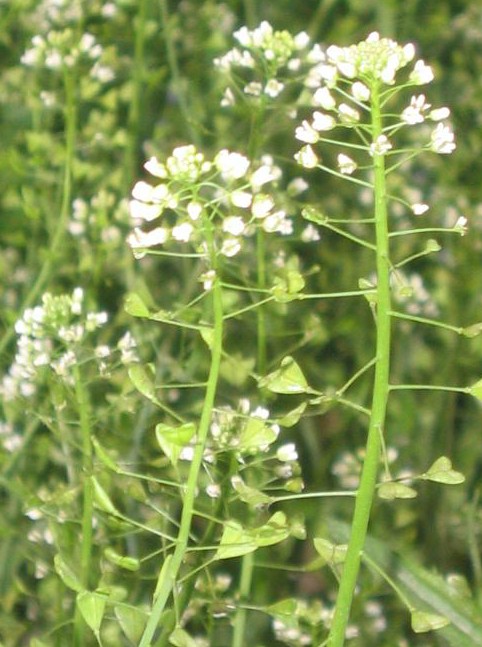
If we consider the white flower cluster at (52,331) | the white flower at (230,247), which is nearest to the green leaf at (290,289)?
the white flower at (230,247)

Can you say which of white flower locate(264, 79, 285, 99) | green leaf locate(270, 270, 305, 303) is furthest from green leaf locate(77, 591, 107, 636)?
white flower locate(264, 79, 285, 99)

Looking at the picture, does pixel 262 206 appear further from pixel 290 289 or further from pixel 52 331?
pixel 52 331

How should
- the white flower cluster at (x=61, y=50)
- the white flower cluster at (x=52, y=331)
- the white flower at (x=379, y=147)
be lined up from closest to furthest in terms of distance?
the white flower at (x=379, y=147) → the white flower cluster at (x=52, y=331) → the white flower cluster at (x=61, y=50)

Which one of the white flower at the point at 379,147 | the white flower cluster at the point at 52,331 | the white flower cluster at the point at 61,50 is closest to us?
the white flower at the point at 379,147

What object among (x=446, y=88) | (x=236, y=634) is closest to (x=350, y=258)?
(x=446, y=88)

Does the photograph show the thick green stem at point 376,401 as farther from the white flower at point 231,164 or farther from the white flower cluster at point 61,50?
the white flower cluster at point 61,50

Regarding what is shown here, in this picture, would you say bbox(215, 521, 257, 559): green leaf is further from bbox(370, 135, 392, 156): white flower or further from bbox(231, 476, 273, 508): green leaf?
bbox(370, 135, 392, 156): white flower
